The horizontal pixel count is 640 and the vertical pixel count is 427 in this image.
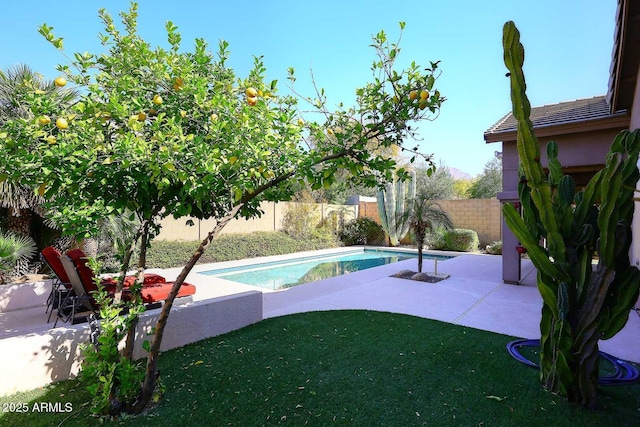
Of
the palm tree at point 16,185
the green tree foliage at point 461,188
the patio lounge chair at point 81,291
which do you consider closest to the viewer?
the patio lounge chair at point 81,291

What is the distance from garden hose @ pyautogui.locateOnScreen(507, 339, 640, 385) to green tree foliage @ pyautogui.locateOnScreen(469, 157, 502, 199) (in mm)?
25113

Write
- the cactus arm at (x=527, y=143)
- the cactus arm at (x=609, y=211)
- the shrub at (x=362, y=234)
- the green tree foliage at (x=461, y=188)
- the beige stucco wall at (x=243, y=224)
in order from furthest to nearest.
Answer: the green tree foliage at (x=461, y=188)
the shrub at (x=362, y=234)
the beige stucco wall at (x=243, y=224)
the cactus arm at (x=527, y=143)
the cactus arm at (x=609, y=211)

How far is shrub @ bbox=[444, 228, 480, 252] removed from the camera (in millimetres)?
16719

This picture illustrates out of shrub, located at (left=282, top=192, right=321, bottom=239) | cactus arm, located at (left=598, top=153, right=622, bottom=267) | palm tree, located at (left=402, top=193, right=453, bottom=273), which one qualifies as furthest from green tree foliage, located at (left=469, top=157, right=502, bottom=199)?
cactus arm, located at (left=598, top=153, right=622, bottom=267)

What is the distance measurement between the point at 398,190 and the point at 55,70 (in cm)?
1799

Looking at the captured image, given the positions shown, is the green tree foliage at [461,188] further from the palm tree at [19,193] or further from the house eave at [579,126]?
the palm tree at [19,193]

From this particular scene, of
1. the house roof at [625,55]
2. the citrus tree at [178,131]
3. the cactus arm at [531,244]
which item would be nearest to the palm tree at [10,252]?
the citrus tree at [178,131]

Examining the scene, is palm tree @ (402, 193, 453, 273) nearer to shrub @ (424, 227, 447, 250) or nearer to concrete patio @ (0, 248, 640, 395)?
concrete patio @ (0, 248, 640, 395)

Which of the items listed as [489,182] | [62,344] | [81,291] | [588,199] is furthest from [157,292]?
[489,182]

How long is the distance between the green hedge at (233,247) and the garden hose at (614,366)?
36.2ft

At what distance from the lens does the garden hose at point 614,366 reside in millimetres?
3609

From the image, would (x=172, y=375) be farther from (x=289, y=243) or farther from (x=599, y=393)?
(x=289, y=243)

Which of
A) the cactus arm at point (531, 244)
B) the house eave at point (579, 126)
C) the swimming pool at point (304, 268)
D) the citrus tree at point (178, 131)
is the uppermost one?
the house eave at point (579, 126)

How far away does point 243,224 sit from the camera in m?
16.5
